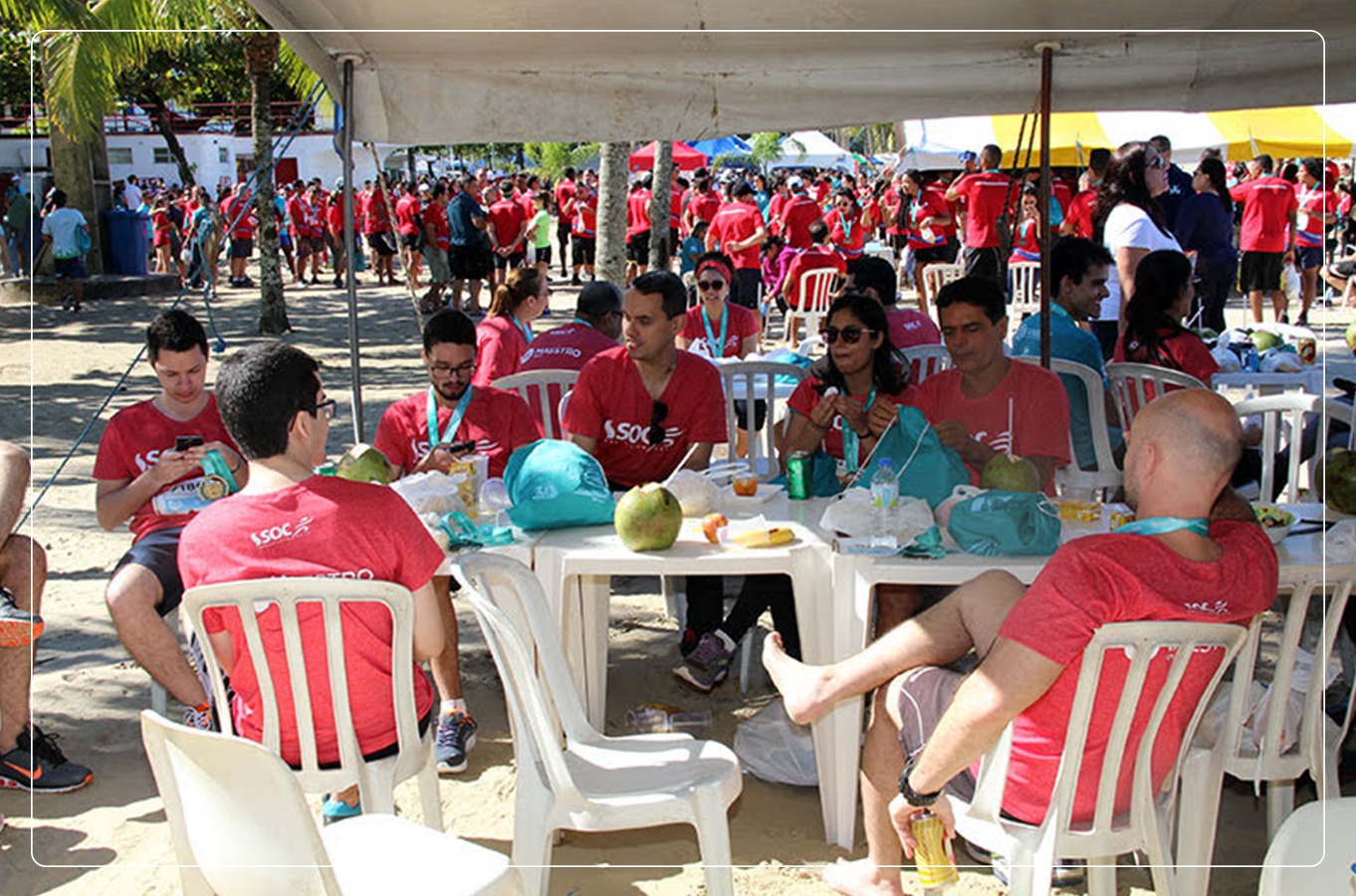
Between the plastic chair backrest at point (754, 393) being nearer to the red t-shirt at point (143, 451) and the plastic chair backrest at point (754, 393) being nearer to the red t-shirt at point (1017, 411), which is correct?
the red t-shirt at point (1017, 411)

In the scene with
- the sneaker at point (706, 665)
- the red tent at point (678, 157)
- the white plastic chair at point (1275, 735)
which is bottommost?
the sneaker at point (706, 665)

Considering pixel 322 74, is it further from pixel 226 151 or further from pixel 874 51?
pixel 226 151

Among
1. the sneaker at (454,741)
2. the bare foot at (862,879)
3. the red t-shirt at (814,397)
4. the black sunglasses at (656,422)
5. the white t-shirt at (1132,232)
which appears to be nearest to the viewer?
the bare foot at (862,879)

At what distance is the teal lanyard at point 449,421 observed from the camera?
4.20m

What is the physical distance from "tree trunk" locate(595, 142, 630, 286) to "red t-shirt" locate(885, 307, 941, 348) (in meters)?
4.62

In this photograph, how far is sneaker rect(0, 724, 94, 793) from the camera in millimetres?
3766

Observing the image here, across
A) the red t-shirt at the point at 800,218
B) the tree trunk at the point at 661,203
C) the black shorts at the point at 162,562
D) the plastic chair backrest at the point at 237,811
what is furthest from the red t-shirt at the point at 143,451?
the red t-shirt at the point at 800,218

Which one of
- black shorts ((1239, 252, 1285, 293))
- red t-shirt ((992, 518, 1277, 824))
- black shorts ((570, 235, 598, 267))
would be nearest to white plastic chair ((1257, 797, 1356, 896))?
red t-shirt ((992, 518, 1277, 824))

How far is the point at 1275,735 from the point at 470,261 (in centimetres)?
1403

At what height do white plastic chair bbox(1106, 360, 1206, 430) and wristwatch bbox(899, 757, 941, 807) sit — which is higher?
white plastic chair bbox(1106, 360, 1206, 430)

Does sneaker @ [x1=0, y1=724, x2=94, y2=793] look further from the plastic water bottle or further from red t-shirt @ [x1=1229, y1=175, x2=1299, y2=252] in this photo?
red t-shirt @ [x1=1229, y1=175, x2=1299, y2=252]

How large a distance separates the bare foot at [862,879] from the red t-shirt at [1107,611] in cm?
62

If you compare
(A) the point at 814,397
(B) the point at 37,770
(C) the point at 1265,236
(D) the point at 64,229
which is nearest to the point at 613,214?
(A) the point at 814,397

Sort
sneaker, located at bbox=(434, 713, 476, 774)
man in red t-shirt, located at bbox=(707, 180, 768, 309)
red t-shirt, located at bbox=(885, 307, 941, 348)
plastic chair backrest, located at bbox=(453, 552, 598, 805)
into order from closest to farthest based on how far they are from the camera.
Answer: plastic chair backrest, located at bbox=(453, 552, 598, 805) → sneaker, located at bbox=(434, 713, 476, 774) → red t-shirt, located at bbox=(885, 307, 941, 348) → man in red t-shirt, located at bbox=(707, 180, 768, 309)
